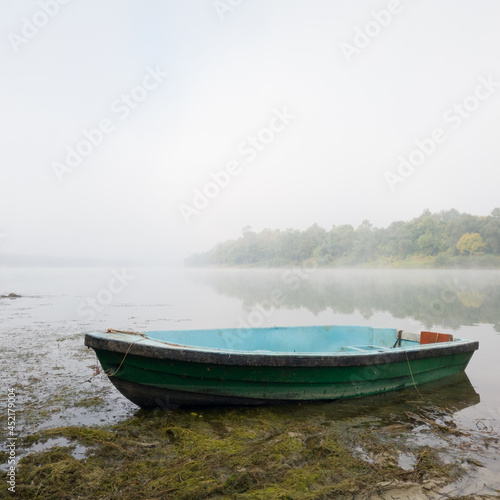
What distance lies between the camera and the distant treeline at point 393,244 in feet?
266

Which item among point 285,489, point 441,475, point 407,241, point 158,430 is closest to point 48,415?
point 158,430

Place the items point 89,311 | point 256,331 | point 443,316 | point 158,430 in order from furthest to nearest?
point 89,311
point 443,316
point 256,331
point 158,430

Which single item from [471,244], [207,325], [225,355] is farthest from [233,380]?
[471,244]

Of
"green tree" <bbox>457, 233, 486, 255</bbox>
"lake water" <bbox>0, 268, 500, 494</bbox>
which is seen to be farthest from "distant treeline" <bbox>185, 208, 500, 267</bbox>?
"lake water" <bbox>0, 268, 500, 494</bbox>

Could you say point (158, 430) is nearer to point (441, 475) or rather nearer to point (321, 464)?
point (321, 464)

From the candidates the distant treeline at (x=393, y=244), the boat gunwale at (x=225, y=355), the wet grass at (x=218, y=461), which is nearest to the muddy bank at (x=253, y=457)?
the wet grass at (x=218, y=461)

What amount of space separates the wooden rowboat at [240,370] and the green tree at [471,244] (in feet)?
277

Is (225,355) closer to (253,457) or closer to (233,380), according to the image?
(233,380)

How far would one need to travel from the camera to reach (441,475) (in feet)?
13.3

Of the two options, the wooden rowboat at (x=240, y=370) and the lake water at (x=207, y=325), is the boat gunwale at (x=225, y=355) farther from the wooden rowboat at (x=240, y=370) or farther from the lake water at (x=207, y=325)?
the lake water at (x=207, y=325)

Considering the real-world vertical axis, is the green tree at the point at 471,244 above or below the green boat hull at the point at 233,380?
above

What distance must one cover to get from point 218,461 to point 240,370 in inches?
57.9

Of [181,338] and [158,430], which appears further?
[181,338]

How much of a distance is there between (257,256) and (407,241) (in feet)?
175
